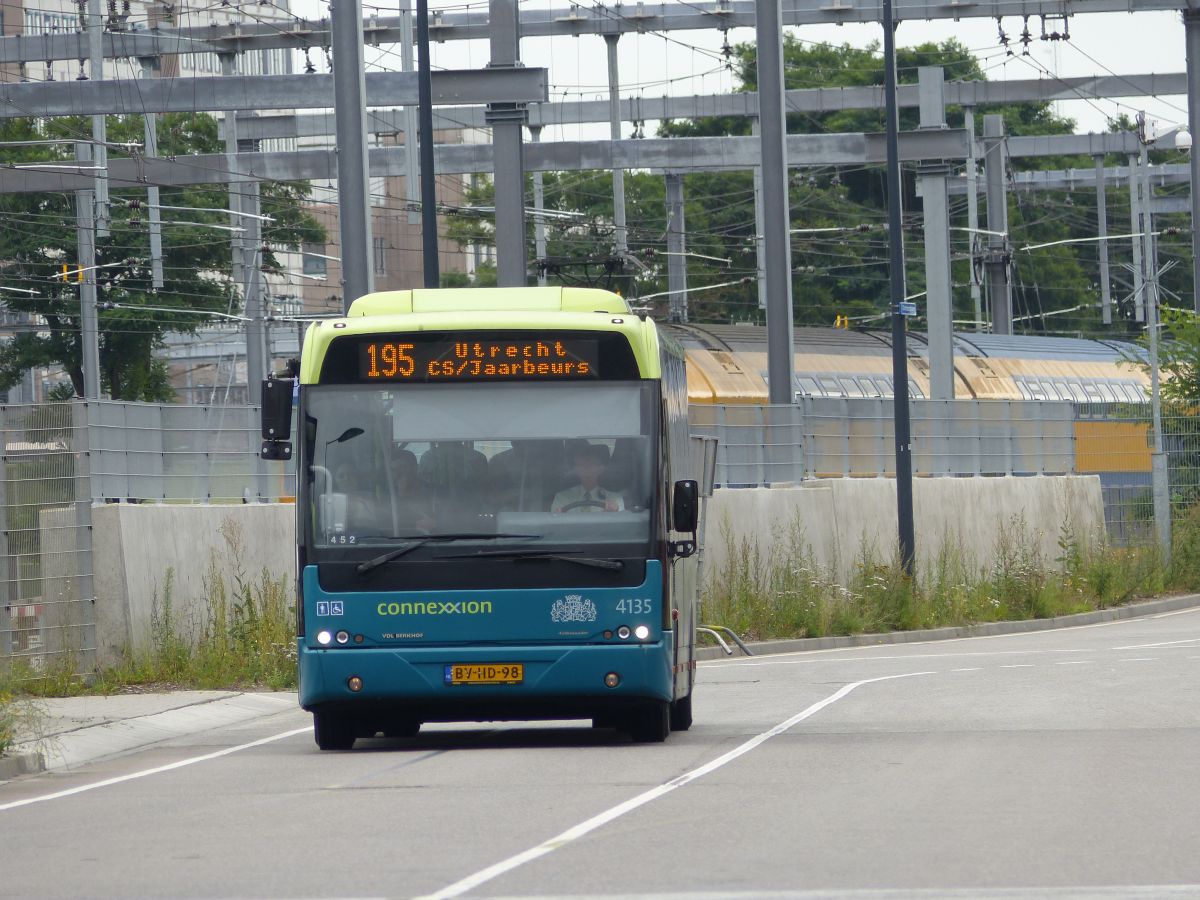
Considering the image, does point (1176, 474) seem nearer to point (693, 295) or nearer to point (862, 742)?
point (862, 742)

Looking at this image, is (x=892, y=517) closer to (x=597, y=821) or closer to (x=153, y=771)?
(x=153, y=771)

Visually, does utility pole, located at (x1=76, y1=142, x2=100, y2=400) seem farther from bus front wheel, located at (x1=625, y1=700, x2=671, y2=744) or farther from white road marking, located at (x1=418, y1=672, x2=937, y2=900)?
bus front wheel, located at (x1=625, y1=700, x2=671, y2=744)

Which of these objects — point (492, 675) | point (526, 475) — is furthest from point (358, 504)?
point (492, 675)

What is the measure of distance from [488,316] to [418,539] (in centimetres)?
163

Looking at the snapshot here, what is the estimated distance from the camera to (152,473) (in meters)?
21.7

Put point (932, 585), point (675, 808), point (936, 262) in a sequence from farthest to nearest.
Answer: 1. point (936, 262)
2. point (932, 585)
3. point (675, 808)

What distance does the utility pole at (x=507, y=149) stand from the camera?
2636cm

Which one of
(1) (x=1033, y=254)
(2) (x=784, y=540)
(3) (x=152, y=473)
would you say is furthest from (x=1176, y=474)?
(1) (x=1033, y=254)

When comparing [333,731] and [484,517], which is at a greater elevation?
[484,517]

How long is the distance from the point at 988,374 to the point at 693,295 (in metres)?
31.5

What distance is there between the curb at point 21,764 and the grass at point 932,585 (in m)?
13.9

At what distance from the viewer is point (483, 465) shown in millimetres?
14453

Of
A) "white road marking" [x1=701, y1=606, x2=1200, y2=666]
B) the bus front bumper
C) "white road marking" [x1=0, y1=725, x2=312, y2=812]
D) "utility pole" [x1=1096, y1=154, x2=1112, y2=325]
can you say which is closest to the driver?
the bus front bumper

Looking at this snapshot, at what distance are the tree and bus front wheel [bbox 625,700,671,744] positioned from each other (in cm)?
3946
